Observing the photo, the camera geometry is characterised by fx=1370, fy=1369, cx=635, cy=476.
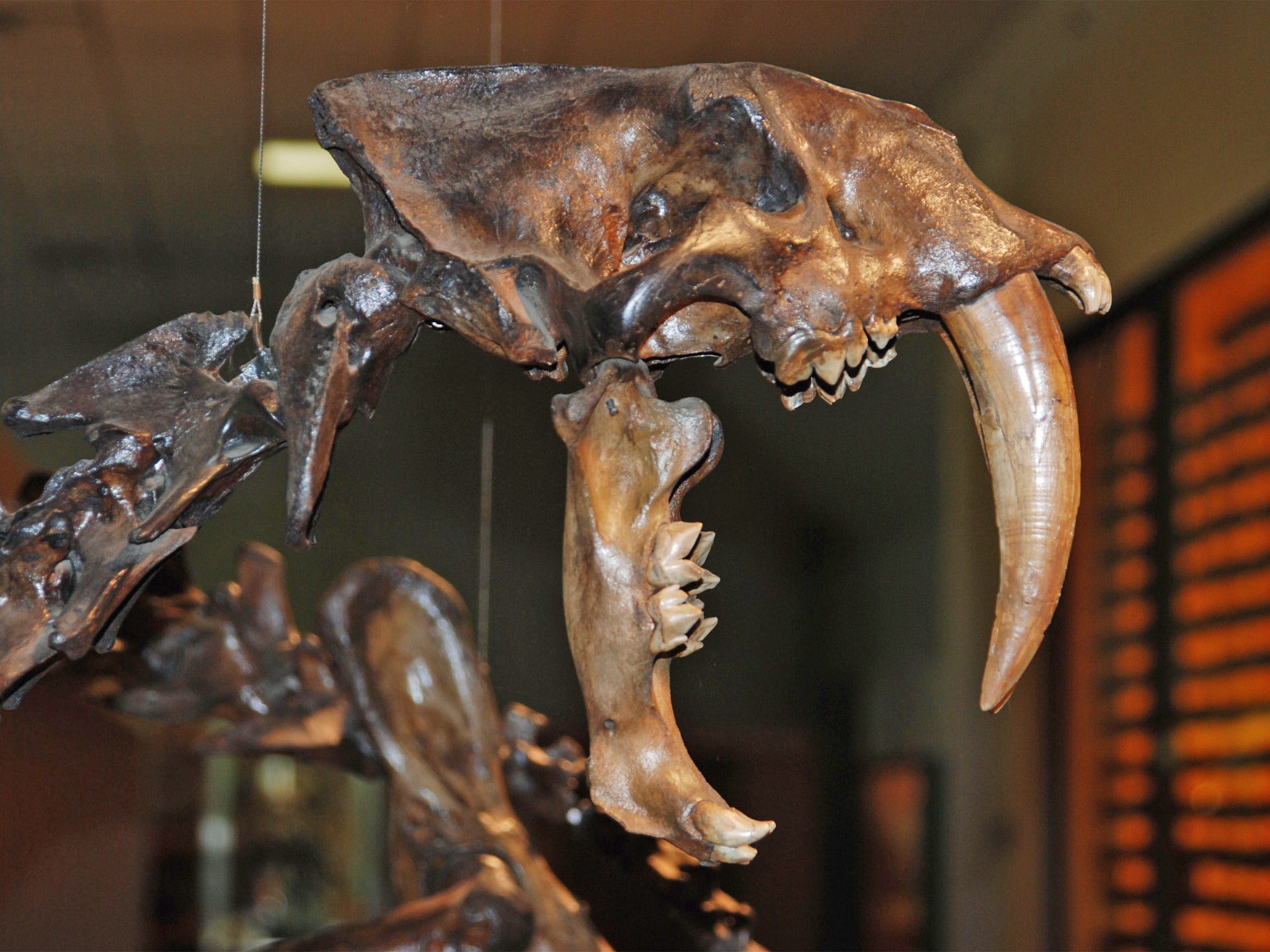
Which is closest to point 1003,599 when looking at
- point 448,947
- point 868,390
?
point 448,947

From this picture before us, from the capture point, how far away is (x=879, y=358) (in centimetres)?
74

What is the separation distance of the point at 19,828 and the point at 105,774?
14 centimetres

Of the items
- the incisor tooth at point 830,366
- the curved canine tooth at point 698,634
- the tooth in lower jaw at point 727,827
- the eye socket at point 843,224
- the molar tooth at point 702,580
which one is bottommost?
the tooth in lower jaw at point 727,827

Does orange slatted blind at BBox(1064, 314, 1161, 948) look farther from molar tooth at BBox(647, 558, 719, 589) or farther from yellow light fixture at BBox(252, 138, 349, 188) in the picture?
molar tooth at BBox(647, 558, 719, 589)

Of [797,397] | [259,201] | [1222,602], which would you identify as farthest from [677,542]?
[1222,602]

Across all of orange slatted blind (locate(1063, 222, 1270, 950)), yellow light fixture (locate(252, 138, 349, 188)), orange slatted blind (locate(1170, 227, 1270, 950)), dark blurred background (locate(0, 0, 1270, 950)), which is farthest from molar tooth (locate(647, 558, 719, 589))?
orange slatted blind (locate(1170, 227, 1270, 950))

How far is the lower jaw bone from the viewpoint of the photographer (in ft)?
2.19

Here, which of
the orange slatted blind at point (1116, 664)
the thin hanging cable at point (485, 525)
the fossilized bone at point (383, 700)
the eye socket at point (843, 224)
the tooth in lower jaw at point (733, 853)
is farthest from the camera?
the orange slatted blind at point (1116, 664)

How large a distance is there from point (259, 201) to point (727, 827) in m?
0.77

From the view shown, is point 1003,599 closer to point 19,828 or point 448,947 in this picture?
point 448,947

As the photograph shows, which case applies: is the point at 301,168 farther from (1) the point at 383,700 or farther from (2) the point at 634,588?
(2) the point at 634,588

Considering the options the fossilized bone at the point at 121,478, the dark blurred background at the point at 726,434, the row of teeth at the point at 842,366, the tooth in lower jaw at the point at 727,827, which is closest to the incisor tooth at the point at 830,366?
the row of teeth at the point at 842,366

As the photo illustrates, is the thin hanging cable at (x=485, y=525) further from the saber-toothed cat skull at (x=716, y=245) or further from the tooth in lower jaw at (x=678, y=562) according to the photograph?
the tooth in lower jaw at (x=678, y=562)

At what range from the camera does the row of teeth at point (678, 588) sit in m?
0.66
